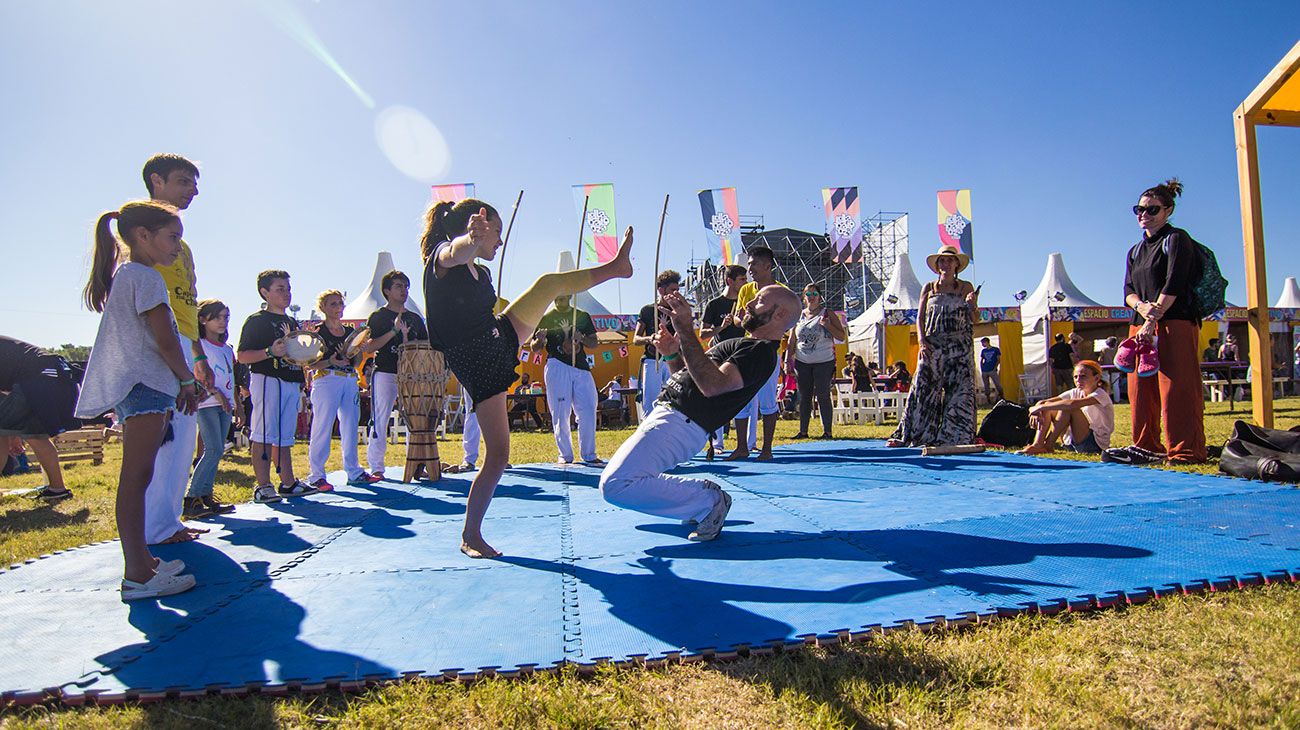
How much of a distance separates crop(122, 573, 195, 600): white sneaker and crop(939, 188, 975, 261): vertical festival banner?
2193cm

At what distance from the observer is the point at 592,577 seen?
2.86m

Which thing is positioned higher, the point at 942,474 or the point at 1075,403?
the point at 1075,403

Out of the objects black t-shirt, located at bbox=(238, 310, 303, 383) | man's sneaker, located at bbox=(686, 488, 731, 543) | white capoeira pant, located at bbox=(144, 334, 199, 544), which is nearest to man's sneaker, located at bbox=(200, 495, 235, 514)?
black t-shirt, located at bbox=(238, 310, 303, 383)

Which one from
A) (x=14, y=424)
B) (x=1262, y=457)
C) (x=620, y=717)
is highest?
(x=14, y=424)

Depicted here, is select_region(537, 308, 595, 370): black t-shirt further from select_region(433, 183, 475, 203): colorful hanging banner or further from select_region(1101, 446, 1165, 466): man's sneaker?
select_region(433, 183, 475, 203): colorful hanging banner

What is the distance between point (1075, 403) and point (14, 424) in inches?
385

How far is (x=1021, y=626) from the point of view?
211 centimetres

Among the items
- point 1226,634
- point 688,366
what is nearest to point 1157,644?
point 1226,634

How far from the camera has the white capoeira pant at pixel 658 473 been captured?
321 centimetres

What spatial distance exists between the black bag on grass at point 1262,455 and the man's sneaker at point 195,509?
7320 mm

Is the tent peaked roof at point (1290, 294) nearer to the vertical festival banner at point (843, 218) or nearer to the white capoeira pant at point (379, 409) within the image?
the vertical festival banner at point (843, 218)

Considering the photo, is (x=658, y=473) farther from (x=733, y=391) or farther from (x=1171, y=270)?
(x=1171, y=270)

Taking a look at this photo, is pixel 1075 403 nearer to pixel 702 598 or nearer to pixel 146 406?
pixel 702 598

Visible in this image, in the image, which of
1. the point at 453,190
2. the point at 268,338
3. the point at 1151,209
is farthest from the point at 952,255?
the point at 453,190
